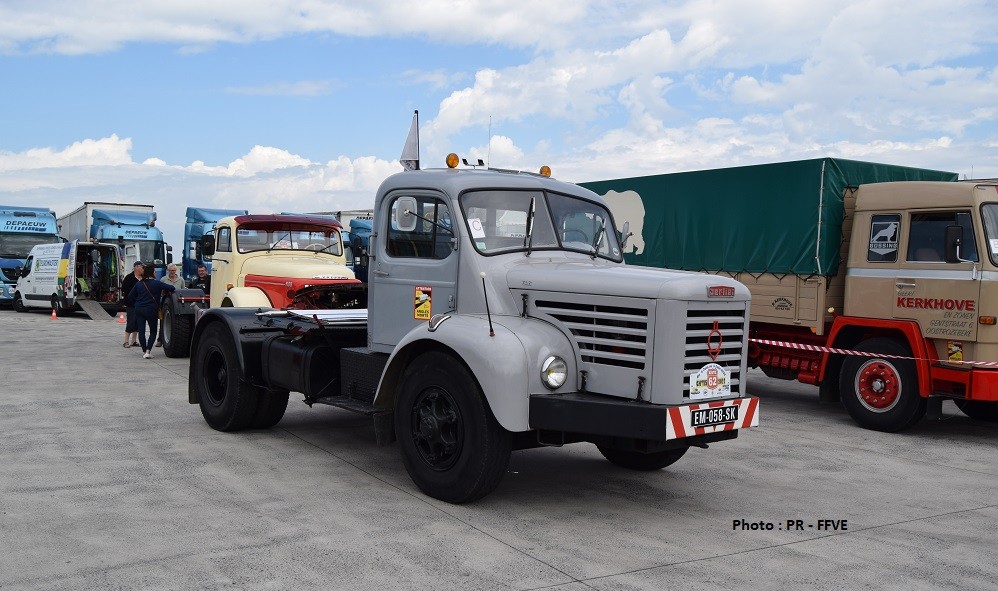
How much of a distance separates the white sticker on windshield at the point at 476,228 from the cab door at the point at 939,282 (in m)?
5.33

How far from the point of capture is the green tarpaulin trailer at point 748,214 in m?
10.3

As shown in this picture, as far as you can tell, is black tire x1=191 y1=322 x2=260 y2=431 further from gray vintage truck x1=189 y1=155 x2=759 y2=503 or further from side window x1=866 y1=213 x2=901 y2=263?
side window x1=866 y1=213 x2=901 y2=263

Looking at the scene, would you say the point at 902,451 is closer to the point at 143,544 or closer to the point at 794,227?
the point at 794,227

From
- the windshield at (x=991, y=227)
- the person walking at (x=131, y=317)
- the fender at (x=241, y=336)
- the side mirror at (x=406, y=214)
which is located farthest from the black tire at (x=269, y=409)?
the person walking at (x=131, y=317)

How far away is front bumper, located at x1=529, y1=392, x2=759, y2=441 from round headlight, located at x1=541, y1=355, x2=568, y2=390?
0.08m

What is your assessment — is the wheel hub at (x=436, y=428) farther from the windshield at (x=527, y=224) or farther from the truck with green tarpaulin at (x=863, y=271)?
the truck with green tarpaulin at (x=863, y=271)

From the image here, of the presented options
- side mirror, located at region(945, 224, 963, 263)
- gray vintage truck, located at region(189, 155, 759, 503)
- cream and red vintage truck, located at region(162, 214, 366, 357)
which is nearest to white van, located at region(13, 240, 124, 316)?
cream and red vintage truck, located at region(162, 214, 366, 357)

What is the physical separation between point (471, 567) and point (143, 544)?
1868 millimetres

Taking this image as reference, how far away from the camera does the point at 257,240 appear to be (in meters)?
13.6

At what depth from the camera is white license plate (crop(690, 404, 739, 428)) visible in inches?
218

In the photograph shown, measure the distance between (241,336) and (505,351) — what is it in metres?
3.51

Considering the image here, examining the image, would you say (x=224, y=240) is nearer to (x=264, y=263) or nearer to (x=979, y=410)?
(x=264, y=263)

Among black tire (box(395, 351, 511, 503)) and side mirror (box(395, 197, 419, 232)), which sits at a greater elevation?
side mirror (box(395, 197, 419, 232))

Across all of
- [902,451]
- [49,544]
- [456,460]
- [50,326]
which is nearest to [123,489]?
[49,544]
